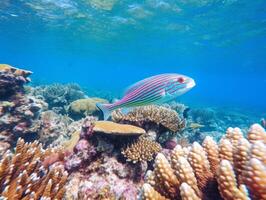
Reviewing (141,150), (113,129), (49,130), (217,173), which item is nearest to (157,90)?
(113,129)

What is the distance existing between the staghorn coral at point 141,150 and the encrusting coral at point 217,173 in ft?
5.54

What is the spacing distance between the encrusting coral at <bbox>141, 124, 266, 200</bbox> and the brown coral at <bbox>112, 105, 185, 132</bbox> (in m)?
2.70

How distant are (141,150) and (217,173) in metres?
2.68

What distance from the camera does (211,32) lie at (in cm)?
3403

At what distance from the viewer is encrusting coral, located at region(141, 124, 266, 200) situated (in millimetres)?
1774

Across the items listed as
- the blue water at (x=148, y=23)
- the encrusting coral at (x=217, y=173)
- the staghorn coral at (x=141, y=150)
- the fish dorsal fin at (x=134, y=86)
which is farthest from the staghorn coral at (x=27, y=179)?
the blue water at (x=148, y=23)

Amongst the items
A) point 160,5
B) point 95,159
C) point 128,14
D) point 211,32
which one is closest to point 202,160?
point 95,159

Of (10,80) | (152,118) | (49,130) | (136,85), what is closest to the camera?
(136,85)

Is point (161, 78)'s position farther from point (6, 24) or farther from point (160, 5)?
Answer: point (6, 24)

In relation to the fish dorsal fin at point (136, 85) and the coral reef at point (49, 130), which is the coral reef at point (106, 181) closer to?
the fish dorsal fin at point (136, 85)

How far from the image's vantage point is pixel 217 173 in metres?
2.11

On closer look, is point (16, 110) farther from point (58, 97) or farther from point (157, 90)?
point (58, 97)

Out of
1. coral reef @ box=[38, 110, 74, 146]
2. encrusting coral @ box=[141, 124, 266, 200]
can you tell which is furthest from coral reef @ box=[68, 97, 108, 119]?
encrusting coral @ box=[141, 124, 266, 200]

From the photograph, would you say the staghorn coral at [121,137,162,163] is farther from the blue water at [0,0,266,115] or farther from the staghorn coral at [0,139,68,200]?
the blue water at [0,0,266,115]
